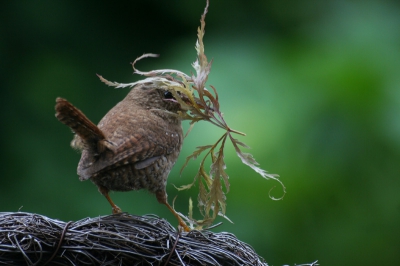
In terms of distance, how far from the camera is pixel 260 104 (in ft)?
12.0

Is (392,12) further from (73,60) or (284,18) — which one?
(73,60)

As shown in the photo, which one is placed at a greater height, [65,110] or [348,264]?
[65,110]

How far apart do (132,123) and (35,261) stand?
903 millimetres

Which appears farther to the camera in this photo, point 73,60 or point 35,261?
point 73,60

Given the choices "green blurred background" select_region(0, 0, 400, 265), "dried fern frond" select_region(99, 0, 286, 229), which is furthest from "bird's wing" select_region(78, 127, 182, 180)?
"green blurred background" select_region(0, 0, 400, 265)

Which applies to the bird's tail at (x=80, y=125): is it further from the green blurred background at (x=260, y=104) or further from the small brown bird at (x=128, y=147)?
the green blurred background at (x=260, y=104)

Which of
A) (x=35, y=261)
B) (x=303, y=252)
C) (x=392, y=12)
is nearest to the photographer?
(x=35, y=261)

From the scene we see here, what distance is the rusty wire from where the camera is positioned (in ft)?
5.83

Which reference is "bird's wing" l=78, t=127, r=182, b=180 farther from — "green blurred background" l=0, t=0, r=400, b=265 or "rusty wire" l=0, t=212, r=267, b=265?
"green blurred background" l=0, t=0, r=400, b=265

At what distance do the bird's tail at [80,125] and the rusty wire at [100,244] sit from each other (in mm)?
360

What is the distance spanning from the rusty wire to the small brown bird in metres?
0.37

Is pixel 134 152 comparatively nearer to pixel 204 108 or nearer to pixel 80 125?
pixel 80 125

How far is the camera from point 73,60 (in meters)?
4.16

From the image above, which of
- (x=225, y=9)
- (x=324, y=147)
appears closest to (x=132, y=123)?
(x=324, y=147)
